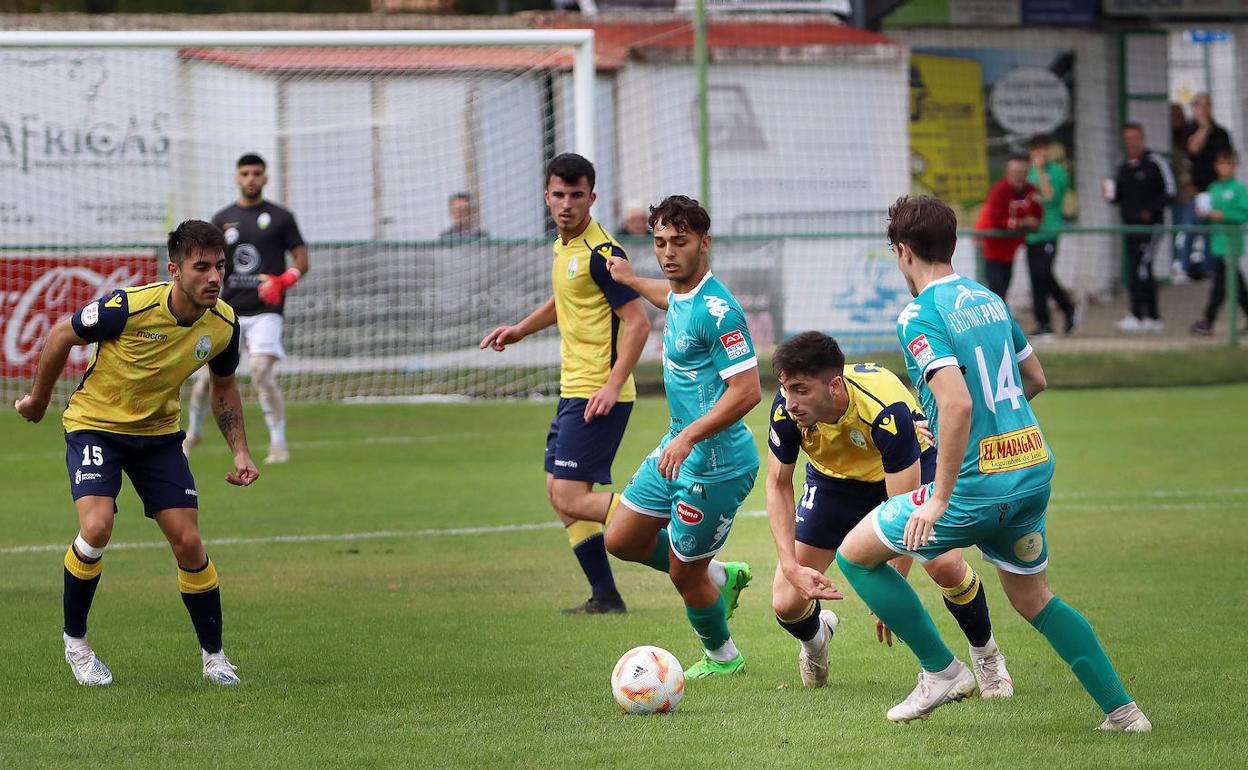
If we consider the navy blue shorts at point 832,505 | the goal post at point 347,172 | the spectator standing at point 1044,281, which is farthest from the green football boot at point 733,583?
the spectator standing at point 1044,281

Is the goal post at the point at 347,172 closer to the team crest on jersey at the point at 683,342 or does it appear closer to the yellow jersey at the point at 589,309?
the yellow jersey at the point at 589,309

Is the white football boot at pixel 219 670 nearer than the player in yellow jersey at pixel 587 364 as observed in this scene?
Yes

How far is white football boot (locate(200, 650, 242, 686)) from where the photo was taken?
6.02 meters

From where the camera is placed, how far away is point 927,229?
4.91m

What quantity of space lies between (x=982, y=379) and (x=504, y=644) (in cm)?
269

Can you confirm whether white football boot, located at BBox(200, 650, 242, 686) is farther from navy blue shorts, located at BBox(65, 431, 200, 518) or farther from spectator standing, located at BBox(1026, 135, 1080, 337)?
spectator standing, located at BBox(1026, 135, 1080, 337)

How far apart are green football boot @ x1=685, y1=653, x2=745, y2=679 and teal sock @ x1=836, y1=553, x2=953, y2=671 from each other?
1146mm

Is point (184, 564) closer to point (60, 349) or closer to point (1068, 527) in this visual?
point (60, 349)

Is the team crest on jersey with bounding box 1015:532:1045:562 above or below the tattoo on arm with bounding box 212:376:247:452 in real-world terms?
below

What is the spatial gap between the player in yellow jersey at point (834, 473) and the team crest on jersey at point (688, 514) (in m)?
0.40

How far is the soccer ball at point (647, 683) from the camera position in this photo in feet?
17.9

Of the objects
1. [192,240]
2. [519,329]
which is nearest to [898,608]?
[192,240]

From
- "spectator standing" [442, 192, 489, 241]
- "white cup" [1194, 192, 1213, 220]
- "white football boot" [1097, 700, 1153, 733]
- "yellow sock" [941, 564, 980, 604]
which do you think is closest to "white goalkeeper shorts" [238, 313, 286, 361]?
"spectator standing" [442, 192, 489, 241]

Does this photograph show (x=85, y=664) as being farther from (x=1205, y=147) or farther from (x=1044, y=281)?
(x=1205, y=147)
